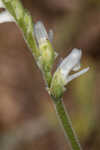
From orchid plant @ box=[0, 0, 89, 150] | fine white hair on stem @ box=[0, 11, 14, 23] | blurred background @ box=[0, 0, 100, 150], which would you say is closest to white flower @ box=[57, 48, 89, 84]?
orchid plant @ box=[0, 0, 89, 150]

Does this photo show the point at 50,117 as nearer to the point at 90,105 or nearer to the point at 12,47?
the point at 90,105

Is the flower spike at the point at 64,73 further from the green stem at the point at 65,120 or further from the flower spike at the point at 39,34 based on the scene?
the flower spike at the point at 39,34

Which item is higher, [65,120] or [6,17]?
[6,17]

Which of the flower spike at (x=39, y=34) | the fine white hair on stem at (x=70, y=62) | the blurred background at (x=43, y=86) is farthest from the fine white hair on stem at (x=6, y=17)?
the blurred background at (x=43, y=86)

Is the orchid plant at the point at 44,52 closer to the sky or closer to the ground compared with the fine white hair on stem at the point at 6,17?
closer to the ground

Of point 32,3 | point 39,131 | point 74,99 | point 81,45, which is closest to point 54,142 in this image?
point 39,131

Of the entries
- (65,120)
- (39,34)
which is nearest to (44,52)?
(39,34)

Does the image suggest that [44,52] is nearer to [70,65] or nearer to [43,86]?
[70,65]

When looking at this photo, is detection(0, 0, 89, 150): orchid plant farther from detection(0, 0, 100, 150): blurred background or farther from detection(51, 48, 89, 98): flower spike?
detection(0, 0, 100, 150): blurred background
